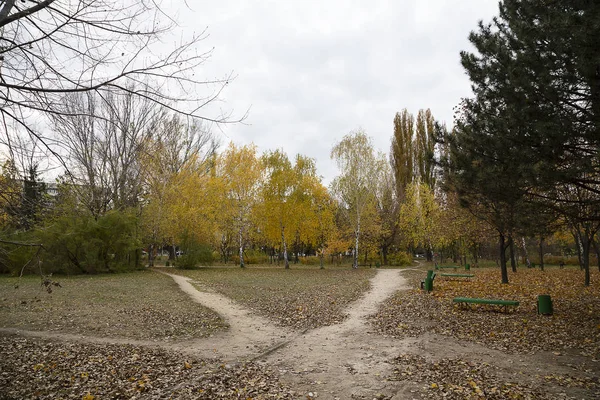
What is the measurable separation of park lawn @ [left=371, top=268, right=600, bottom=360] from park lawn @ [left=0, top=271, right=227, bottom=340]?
5.11m

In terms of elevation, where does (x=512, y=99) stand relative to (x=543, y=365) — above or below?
above

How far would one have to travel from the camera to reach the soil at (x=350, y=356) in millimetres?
5152

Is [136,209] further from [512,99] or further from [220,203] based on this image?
[512,99]

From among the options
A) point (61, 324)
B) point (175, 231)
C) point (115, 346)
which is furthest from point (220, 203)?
point (115, 346)

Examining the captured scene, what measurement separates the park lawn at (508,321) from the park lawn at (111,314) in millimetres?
5112

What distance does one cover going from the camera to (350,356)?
6.66 m

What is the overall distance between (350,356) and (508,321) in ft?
16.0

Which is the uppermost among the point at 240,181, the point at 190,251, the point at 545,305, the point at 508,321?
the point at 240,181

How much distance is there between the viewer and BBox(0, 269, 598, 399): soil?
5.15 metres

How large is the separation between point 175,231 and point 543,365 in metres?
27.0

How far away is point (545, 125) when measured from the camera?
6.36m

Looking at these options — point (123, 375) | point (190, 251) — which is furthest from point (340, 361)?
point (190, 251)

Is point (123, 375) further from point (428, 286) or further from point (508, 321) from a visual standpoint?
point (428, 286)

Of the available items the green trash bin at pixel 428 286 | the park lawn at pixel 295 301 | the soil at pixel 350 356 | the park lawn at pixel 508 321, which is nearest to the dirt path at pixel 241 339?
the soil at pixel 350 356
